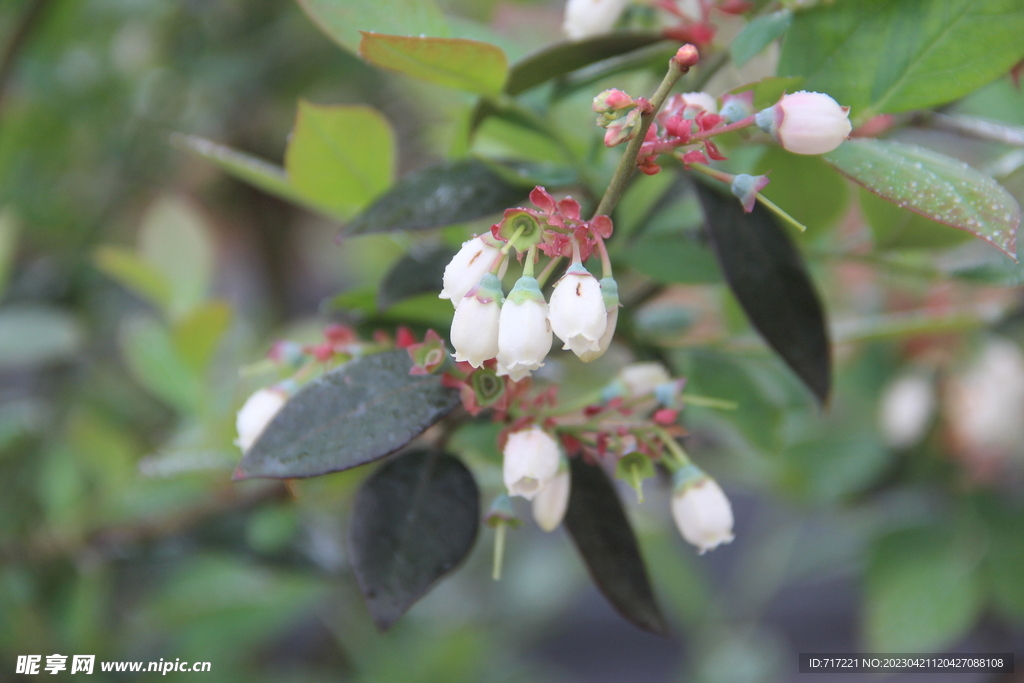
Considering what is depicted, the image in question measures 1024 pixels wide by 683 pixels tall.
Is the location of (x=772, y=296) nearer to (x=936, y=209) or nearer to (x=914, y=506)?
(x=936, y=209)

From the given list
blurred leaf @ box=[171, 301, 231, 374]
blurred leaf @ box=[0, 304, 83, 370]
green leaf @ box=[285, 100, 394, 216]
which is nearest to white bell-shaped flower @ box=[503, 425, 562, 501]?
green leaf @ box=[285, 100, 394, 216]

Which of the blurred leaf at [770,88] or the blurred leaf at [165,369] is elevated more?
the blurred leaf at [770,88]

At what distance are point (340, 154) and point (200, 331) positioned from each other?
1.00 ft

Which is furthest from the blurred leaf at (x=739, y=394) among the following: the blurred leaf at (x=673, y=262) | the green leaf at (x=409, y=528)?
the green leaf at (x=409, y=528)

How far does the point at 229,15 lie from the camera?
120 centimetres

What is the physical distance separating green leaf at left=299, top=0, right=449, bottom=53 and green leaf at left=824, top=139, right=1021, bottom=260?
0.21 m

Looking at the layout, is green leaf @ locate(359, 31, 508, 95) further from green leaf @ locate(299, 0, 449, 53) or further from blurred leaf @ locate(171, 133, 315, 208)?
blurred leaf @ locate(171, 133, 315, 208)

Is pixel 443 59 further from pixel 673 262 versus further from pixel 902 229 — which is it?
pixel 902 229

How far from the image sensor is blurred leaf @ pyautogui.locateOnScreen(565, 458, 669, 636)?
0.39 meters

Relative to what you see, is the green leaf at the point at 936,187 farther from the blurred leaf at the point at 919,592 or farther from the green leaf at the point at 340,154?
the blurred leaf at the point at 919,592

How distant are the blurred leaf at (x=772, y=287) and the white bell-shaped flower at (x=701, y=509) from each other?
79 mm

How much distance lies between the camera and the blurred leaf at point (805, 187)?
436 mm

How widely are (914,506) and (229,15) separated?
1204 millimetres

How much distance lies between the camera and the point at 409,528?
38 cm
